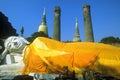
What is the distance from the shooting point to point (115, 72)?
6.26 meters

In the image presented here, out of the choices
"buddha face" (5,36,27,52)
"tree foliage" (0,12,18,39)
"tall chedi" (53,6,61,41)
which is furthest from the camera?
"tall chedi" (53,6,61,41)

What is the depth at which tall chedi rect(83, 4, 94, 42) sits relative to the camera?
99.1 feet

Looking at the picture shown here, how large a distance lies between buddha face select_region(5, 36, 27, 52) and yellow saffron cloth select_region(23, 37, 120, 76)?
6.01ft

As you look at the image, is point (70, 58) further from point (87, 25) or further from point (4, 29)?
point (87, 25)

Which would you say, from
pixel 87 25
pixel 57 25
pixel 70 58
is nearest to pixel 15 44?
pixel 70 58

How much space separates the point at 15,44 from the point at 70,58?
11.2 ft

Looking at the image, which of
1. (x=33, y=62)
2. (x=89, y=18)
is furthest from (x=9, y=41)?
(x=89, y=18)

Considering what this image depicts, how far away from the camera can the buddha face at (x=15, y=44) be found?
8.53m

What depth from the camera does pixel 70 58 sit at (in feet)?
18.5


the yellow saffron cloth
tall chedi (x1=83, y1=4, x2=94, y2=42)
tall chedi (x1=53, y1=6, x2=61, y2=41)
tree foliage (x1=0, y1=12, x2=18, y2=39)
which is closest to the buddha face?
the yellow saffron cloth

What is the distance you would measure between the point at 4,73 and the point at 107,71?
9.09 ft

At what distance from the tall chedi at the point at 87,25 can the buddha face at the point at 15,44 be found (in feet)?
69.9

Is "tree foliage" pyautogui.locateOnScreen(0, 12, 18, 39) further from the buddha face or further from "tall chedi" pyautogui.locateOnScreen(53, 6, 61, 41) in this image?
"tall chedi" pyautogui.locateOnScreen(53, 6, 61, 41)

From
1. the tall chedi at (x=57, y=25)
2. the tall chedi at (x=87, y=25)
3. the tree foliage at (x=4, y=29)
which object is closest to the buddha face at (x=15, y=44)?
the tree foliage at (x=4, y=29)
